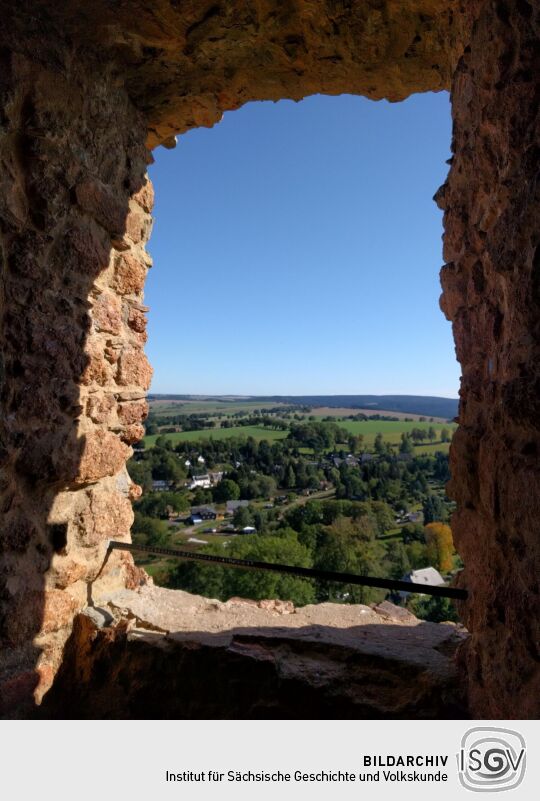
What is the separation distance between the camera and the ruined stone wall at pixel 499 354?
4.51 feet

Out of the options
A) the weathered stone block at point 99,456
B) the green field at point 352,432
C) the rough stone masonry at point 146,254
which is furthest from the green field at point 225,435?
the rough stone masonry at point 146,254

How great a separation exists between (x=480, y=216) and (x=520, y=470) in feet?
3.09

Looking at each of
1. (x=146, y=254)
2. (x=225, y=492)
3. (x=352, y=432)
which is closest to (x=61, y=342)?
(x=146, y=254)

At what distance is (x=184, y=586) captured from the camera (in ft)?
22.9

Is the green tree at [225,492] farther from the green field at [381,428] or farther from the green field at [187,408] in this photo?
the green field at [187,408]

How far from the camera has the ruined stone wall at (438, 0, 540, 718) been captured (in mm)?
1376

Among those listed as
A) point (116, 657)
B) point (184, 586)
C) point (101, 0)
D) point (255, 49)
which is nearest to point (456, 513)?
point (116, 657)

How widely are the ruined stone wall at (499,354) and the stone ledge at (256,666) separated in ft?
0.95

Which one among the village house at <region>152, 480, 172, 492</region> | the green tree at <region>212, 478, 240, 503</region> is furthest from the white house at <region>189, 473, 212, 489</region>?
the green tree at <region>212, 478, 240, 503</region>

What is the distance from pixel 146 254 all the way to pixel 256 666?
2.34 meters

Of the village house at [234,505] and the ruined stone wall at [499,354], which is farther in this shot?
the village house at [234,505]

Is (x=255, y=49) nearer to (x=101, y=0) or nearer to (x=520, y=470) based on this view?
(x=101, y=0)

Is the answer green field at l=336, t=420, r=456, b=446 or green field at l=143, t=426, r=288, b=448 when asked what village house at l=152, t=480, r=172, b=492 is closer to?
green field at l=143, t=426, r=288, b=448
